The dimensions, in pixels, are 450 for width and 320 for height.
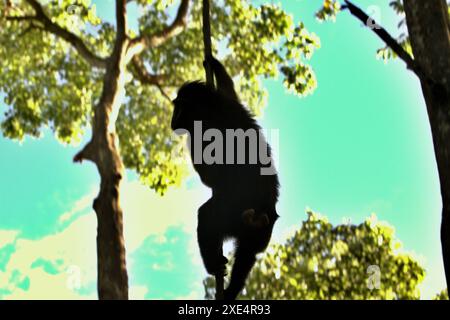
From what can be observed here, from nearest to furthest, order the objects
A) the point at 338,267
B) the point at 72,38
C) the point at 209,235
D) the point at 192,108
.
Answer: the point at 209,235, the point at 192,108, the point at 72,38, the point at 338,267

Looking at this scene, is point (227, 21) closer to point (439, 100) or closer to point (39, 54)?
point (39, 54)

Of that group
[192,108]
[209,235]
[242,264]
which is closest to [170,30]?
[192,108]

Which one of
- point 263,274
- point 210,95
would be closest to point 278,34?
point 263,274

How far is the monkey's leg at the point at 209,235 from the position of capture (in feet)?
18.7

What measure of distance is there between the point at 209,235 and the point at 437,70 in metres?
2.86

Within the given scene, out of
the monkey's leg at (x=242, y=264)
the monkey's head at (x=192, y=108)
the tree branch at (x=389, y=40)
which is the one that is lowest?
the monkey's leg at (x=242, y=264)

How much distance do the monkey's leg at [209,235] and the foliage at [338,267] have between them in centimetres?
1277

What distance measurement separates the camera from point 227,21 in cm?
1720

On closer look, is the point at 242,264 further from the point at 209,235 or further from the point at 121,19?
the point at 121,19

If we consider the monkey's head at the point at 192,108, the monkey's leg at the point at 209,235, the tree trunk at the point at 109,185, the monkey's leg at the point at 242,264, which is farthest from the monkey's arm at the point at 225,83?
the tree trunk at the point at 109,185

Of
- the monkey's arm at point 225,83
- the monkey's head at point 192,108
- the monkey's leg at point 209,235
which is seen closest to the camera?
the monkey's leg at point 209,235

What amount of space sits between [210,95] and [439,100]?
9.10ft

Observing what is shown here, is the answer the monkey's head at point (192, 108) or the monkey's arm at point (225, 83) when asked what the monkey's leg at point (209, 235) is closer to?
the monkey's head at point (192, 108)

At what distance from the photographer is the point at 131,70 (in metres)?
18.5
